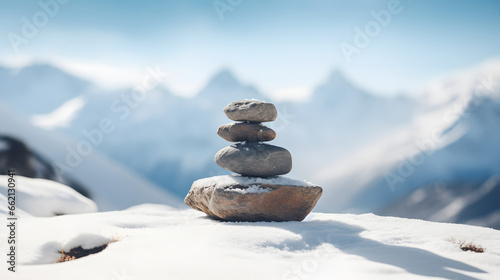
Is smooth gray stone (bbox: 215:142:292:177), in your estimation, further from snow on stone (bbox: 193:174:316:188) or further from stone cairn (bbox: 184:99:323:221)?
snow on stone (bbox: 193:174:316:188)

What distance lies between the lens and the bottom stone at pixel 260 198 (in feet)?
41.1

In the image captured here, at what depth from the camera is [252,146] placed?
13.9 meters

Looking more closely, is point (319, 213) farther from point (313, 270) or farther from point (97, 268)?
point (97, 268)

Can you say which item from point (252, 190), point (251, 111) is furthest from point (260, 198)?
point (251, 111)

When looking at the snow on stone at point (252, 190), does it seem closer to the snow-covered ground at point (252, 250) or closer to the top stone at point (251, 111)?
the snow-covered ground at point (252, 250)

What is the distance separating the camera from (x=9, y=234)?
32.4ft

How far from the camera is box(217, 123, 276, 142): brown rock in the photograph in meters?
14.2

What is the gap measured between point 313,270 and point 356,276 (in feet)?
→ 3.19

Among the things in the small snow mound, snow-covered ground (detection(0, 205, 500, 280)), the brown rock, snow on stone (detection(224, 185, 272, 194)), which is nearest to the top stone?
the brown rock

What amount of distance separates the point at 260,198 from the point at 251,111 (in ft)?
11.9

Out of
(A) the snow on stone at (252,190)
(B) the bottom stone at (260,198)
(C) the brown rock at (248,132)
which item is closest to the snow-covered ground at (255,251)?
(B) the bottom stone at (260,198)

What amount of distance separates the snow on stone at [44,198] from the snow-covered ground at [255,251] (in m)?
4.59

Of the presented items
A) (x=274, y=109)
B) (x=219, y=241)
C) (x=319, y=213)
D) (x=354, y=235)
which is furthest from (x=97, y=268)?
(x=319, y=213)

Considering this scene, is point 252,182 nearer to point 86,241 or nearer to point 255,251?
point 255,251
